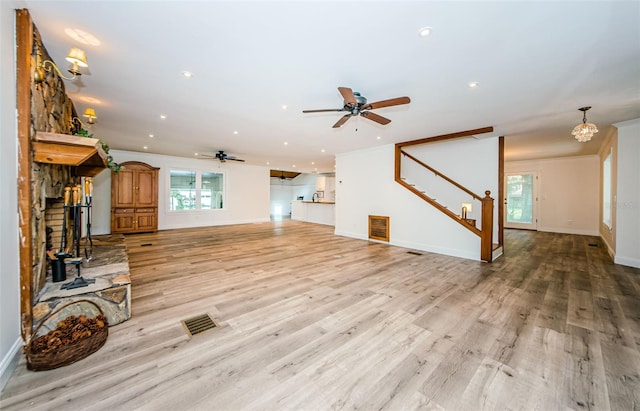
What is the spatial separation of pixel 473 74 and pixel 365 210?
→ 479cm

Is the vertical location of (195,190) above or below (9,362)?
above

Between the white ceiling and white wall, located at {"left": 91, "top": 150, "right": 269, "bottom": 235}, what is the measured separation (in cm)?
433

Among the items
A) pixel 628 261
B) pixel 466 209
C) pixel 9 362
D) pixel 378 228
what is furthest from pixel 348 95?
pixel 628 261

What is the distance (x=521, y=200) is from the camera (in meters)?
9.48

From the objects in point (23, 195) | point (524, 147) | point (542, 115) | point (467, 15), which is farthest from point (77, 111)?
point (524, 147)

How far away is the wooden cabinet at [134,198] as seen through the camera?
7.54 meters

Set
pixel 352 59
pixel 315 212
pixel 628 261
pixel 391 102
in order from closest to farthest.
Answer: pixel 352 59 < pixel 391 102 < pixel 628 261 < pixel 315 212

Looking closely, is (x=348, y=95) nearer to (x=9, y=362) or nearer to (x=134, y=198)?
(x=9, y=362)

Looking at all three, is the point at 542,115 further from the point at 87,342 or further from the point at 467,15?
the point at 87,342

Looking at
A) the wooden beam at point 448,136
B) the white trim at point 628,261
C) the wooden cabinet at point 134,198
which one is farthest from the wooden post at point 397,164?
the wooden cabinet at point 134,198

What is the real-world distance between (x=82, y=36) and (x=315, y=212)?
958 cm

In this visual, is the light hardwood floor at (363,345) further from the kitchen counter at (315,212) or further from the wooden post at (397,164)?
the kitchen counter at (315,212)

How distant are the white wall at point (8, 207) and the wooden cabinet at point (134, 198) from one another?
273 inches

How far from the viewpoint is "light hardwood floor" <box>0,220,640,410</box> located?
154 centimetres
